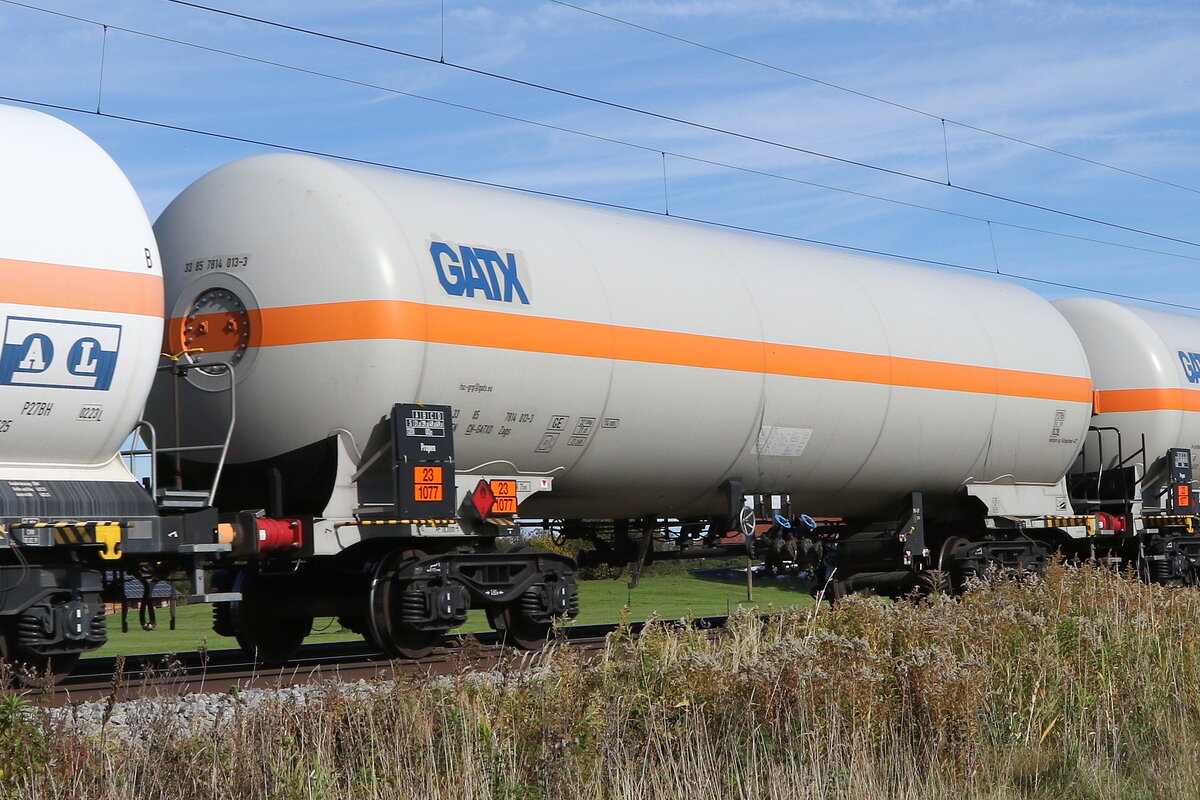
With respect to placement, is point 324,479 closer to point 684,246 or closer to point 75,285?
point 75,285

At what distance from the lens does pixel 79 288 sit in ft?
28.0

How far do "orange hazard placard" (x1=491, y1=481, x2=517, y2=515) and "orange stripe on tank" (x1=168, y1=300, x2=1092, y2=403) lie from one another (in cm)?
119

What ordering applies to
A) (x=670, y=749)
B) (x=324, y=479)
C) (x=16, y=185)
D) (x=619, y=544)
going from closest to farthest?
(x=670, y=749), (x=16, y=185), (x=324, y=479), (x=619, y=544)

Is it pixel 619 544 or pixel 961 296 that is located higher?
pixel 961 296

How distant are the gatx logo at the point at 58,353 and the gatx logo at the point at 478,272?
2.71 m

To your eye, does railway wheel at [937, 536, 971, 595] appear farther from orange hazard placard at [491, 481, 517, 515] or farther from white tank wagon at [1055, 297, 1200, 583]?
orange hazard placard at [491, 481, 517, 515]

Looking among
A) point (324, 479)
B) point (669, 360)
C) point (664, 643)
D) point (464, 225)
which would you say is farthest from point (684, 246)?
point (664, 643)

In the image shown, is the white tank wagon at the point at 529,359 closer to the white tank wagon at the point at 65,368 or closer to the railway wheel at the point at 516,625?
the railway wheel at the point at 516,625

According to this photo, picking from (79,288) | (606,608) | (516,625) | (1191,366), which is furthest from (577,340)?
(606,608)

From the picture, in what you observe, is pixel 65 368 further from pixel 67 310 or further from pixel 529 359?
pixel 529 359

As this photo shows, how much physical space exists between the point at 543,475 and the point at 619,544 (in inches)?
108

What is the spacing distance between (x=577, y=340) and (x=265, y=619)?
398cm

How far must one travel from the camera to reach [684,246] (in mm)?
12805

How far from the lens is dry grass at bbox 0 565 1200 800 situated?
5938mm
